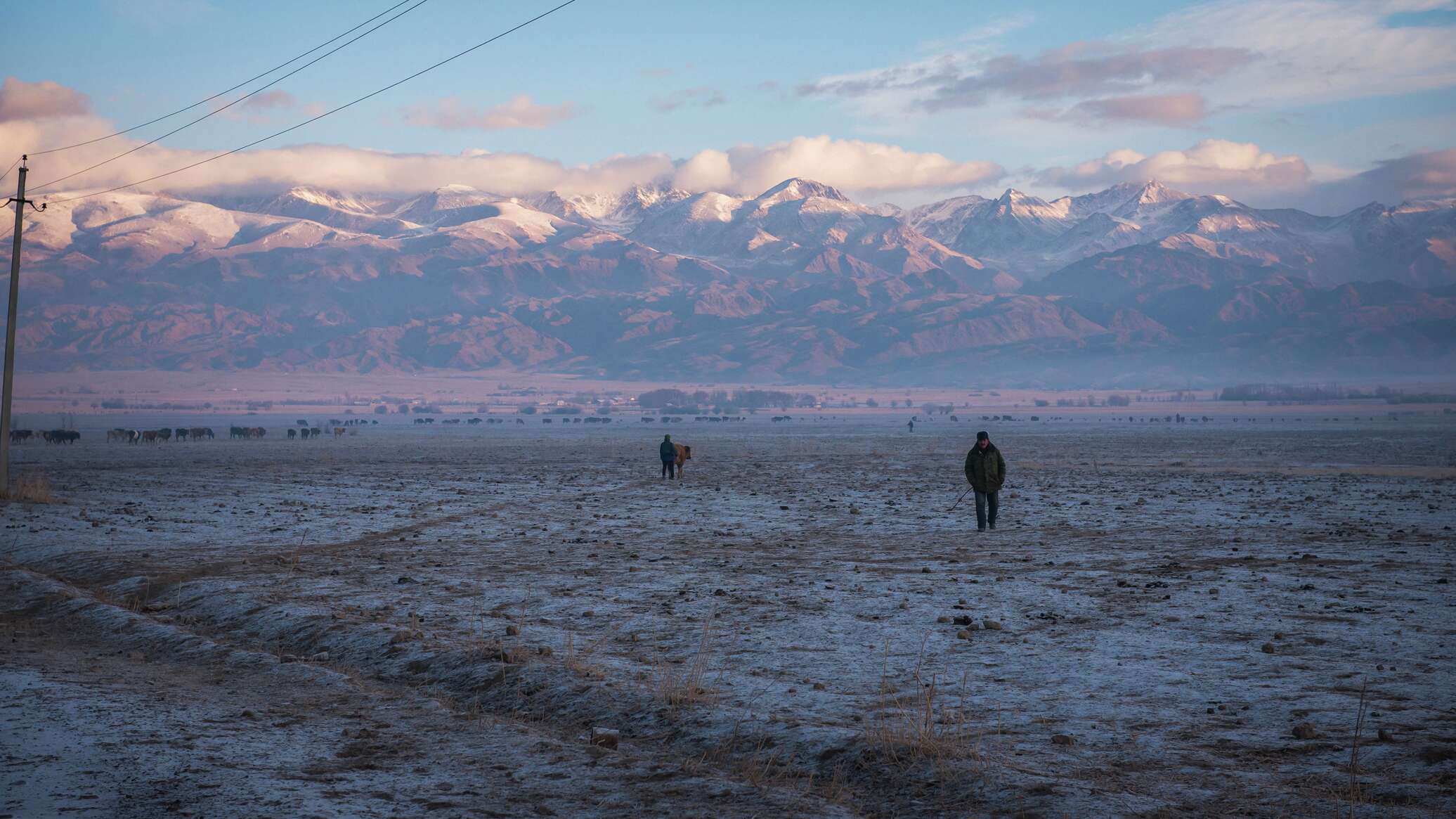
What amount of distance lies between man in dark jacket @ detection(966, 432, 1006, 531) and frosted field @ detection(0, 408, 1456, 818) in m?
0.61

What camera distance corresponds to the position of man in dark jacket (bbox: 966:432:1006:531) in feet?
76.9

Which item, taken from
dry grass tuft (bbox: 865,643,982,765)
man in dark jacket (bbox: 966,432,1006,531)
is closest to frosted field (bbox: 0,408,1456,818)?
dry grass tuft (bbox: 865,643,982,765)

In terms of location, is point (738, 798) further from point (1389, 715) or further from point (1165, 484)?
point (1165, 484)

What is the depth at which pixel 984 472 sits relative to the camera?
23.7 metres

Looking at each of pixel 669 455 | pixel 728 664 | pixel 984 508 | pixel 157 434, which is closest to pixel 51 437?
pixel 157 434

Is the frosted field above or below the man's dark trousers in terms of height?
below

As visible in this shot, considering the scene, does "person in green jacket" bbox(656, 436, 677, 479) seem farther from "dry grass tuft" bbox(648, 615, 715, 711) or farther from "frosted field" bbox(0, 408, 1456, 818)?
"dry grass tuft" bbox(648, 615, 715, 711)

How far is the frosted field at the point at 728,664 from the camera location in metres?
8.30

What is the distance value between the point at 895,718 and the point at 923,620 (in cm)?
458

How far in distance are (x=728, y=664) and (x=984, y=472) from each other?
41.8ft

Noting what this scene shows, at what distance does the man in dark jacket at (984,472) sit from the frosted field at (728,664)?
61 centimetres

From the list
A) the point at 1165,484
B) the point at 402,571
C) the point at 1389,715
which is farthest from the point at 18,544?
the point at 1165,484

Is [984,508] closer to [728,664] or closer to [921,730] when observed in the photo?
[728,664]

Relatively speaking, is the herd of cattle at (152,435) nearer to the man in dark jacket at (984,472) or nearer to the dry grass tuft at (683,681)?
the man in dark jacket at (984,472)
